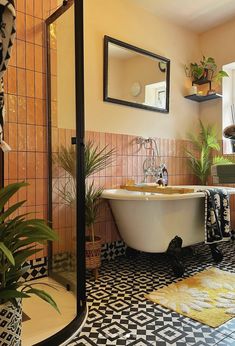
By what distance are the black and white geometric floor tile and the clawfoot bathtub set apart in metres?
0.23

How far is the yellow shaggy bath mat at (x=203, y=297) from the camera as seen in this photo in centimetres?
168

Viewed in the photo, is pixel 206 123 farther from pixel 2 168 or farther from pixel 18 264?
pixel 18 264

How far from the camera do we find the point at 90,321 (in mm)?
1614

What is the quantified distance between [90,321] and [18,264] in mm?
701

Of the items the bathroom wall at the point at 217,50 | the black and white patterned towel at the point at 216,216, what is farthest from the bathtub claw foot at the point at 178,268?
the bathroom wall at the point at 217,50

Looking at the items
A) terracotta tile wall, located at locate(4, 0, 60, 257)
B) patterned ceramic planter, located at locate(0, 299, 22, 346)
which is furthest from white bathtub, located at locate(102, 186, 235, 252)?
patterned ceramic planter, located at locate(0, 299, 22, 346)

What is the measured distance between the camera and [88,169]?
2322 millimetres

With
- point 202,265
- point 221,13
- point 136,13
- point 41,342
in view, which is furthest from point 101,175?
point 221,13

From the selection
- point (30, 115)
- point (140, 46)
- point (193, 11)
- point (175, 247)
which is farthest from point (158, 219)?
point (193, 11)

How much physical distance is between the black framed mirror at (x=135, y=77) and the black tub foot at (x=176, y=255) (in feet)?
4.73

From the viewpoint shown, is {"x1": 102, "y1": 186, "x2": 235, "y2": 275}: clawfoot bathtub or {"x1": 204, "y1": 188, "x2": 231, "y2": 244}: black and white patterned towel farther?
{"x1": 204, "y1": 188, "x2": 231, "y2": 244}: black and white patterned towel

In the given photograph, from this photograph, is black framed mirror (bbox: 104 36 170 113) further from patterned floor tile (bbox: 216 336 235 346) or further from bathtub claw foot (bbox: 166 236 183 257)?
patterned floor tile (bbox: 216 336 235 346)

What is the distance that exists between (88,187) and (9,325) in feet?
4.85

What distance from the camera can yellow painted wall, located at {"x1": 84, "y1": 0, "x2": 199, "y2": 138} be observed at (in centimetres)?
268
